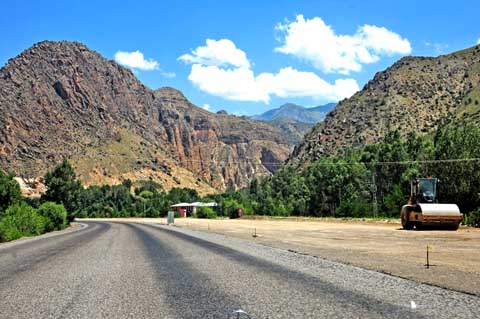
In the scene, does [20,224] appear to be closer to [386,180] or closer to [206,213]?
[386,180]

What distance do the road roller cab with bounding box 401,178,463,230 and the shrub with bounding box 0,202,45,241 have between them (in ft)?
101

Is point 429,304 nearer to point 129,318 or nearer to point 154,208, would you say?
point 129,318

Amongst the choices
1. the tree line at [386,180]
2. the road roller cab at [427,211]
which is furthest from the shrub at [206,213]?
the road roller cab at [427,211]

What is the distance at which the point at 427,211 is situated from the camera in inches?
1586

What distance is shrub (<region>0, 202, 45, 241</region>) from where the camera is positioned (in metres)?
41.8

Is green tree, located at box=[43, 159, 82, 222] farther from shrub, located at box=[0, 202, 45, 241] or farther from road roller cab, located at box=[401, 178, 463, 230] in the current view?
road roller cab, located at box=[401, 178, 463, 230]

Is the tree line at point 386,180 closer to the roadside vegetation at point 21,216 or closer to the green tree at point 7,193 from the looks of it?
the roadside vegetation at point 21,216

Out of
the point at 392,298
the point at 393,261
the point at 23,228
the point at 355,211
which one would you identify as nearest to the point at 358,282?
the point at 392,298

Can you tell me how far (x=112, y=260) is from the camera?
20266mm

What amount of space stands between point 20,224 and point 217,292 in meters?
42.9

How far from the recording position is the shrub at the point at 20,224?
41844 millimetres

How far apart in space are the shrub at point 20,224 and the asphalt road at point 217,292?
25.2 m

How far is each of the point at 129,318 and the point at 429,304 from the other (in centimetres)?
563

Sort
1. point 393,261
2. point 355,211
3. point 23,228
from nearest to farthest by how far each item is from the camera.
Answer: point 393,261
point 23,228
point 355,211
